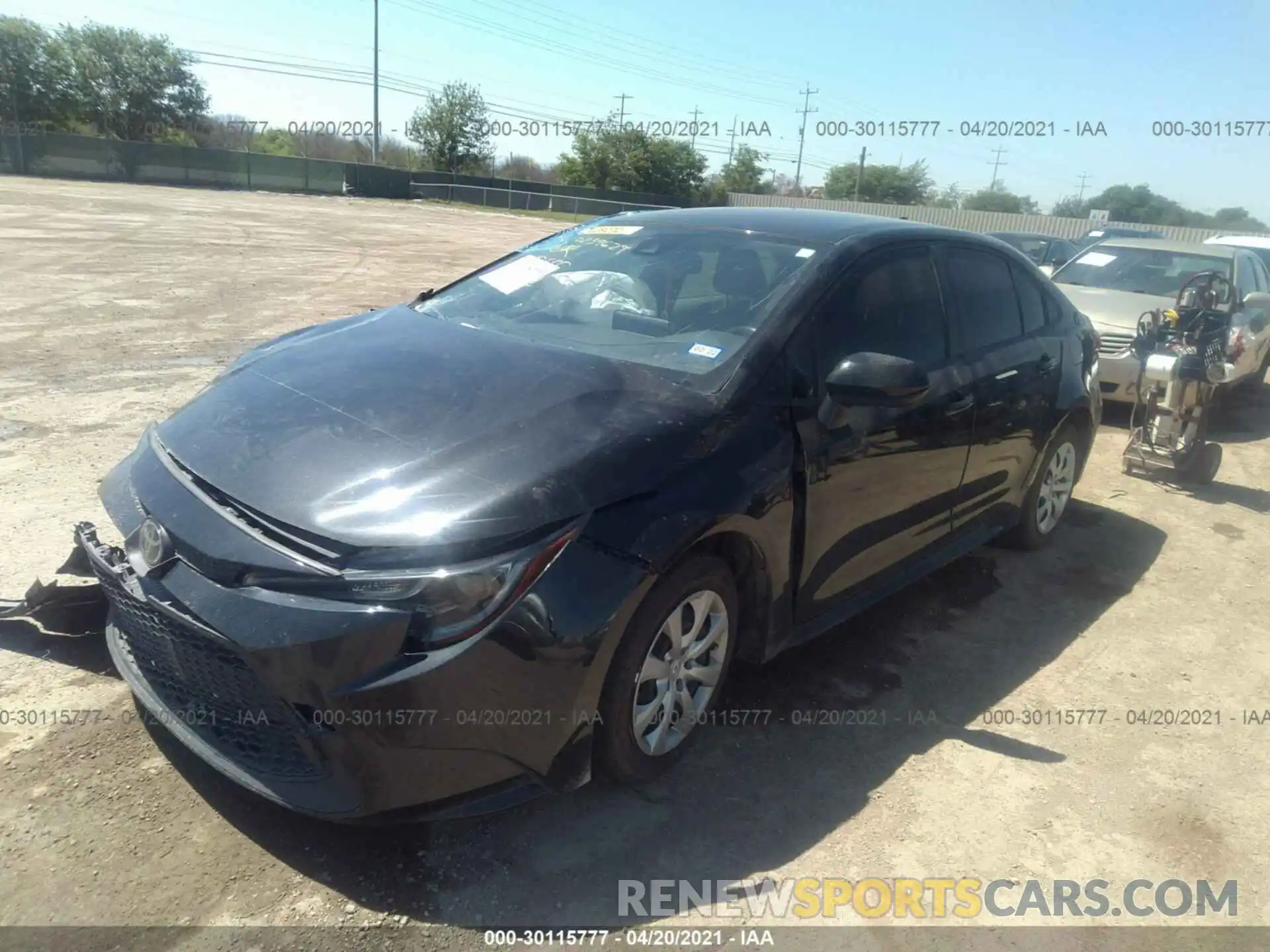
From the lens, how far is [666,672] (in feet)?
9.32

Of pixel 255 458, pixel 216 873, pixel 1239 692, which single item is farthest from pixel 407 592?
pixel 1239 692

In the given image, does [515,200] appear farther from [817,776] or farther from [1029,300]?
[817,776]

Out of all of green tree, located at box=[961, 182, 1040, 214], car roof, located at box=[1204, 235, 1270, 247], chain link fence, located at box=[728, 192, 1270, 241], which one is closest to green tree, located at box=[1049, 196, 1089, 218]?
green tree, located at box=[961, 182, 1040, 214]

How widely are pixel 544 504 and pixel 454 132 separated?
2498 inches

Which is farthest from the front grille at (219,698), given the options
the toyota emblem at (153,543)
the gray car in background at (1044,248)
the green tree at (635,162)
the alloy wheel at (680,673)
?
the green tree at (635,162)

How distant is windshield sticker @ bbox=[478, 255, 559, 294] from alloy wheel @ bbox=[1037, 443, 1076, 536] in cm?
297

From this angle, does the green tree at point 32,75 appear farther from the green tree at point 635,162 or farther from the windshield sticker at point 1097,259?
the windshield sticker at point 1097,259

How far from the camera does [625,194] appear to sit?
167 ft

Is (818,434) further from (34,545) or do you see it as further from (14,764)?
(34,545)

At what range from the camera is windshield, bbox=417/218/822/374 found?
10.9 feet

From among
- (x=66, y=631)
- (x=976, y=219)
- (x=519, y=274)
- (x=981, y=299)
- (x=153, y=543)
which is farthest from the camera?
(x=976, y=219)

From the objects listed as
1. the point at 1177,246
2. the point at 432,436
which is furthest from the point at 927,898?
the point at 1177,246

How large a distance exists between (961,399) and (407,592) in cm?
268

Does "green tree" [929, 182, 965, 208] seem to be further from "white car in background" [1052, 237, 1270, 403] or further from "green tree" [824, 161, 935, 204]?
"white car in background" [1052, 237, 1270, 403]
